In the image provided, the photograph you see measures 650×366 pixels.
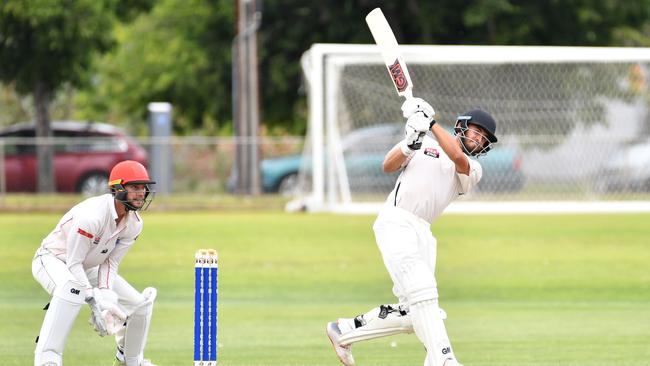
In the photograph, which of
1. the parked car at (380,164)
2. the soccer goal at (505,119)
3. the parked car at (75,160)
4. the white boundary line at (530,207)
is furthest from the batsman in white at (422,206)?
the parked car at (75,160)

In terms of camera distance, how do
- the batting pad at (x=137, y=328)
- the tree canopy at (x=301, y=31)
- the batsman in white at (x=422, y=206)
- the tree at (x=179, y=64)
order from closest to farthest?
the batsman in white at (x=422, y=206), the batting pad at (x=137, y=328), the tree canopy at (x=301, y=31), the tree at (x=179, y=64)

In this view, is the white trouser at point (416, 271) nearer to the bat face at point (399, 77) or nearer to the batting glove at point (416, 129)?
the batting glove at point (416, 129)

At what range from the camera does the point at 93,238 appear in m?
8.12

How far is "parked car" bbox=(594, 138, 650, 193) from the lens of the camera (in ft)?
80.5

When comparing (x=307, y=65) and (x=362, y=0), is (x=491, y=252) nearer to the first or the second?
(x=307, y=65)

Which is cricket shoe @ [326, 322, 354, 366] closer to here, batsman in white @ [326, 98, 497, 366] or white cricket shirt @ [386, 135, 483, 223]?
batsman in white @ [326, 98, 497, 366]

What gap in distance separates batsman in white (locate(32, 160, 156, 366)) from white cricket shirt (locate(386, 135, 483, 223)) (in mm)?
1520

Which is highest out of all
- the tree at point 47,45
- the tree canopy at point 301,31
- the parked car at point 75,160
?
the tree canopy at point 301,31

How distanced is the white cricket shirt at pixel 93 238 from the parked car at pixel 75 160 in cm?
2008

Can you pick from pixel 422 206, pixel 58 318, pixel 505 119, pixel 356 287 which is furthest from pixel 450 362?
pixel 505 119

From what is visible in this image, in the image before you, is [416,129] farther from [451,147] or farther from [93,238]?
[93,238]

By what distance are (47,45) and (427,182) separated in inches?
879

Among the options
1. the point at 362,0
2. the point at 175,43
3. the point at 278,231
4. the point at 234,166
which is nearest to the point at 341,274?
the point at 278,231

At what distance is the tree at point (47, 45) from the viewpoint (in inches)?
1128
